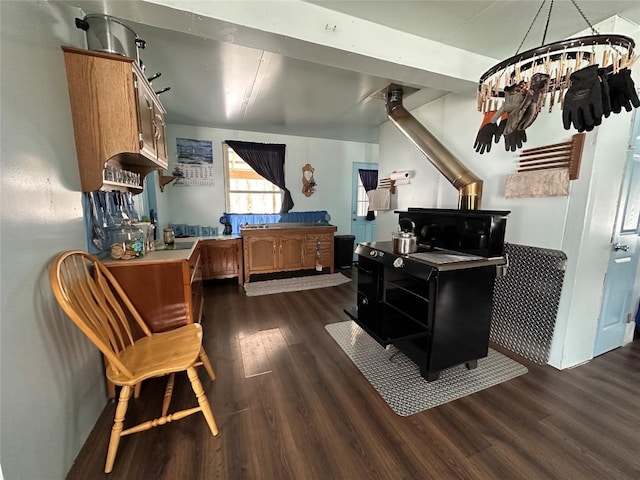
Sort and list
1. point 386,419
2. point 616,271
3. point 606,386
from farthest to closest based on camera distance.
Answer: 1. point 616,271
2. point 606,386
3. point 386,419

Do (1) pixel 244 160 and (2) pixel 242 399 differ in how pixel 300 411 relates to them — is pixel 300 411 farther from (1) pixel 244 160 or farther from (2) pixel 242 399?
(1) pixel 244 160

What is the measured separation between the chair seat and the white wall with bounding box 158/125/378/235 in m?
2.46

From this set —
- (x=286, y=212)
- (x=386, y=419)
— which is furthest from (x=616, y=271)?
(x=286, y=212)

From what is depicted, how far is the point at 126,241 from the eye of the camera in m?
1.86

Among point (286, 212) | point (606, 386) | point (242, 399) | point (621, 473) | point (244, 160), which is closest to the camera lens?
point (621, 473)

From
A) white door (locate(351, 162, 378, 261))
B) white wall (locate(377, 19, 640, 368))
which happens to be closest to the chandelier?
white wall (locate(377, 19, 640, 368))

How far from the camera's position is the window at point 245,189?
14.2ft

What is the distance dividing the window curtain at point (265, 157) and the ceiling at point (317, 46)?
1052 mm

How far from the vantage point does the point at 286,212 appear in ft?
15.5

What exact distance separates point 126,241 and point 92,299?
617 millimetres

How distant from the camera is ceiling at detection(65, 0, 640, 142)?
1463 mm

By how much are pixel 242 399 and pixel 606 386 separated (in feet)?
8.16

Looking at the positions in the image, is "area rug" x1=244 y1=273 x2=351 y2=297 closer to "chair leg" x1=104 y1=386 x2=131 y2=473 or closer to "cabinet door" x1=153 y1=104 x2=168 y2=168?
"cabinet door" x1=153 y1=104 x2=168 y2=168

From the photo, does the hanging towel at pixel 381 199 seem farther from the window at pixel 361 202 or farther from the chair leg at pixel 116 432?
the chair leg at pixel 116 432
